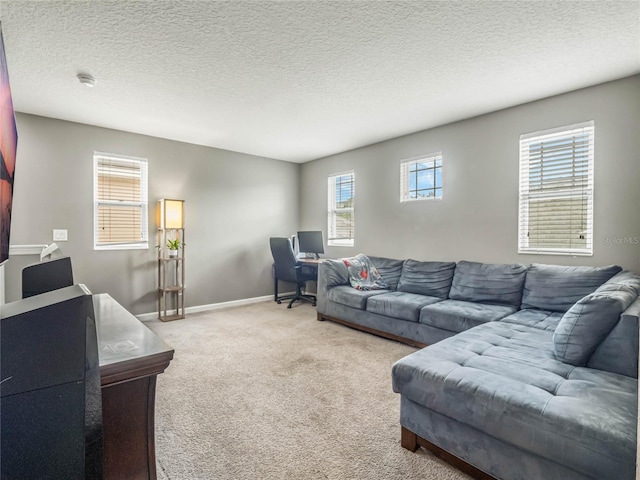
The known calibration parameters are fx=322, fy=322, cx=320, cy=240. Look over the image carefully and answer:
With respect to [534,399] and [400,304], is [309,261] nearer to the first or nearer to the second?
[400,304]

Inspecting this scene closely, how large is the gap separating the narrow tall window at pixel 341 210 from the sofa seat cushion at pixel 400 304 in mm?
1682

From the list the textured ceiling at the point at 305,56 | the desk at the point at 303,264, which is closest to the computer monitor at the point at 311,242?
the desk at the point at 303,264

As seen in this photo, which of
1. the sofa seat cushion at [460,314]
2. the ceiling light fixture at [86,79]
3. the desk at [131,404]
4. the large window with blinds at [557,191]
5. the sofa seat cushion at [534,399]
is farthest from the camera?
the large window with blinds at [557,191]

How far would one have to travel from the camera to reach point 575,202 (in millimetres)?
2994

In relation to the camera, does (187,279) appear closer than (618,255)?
No

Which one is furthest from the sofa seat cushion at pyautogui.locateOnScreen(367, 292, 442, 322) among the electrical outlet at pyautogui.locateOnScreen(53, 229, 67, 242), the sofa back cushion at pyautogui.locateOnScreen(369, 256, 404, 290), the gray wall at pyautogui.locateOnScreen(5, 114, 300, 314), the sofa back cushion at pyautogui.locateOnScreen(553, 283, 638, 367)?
the electrical outlet at pyautogui.locateOnScreen(53, 229, 67, 242)

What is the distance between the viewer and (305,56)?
7.87ft

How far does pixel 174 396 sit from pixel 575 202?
12.4 feet

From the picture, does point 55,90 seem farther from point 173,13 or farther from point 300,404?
point 300,404

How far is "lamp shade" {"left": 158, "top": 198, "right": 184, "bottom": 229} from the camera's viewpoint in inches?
165

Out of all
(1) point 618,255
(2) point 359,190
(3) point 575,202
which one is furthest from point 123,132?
(1) point 618,255

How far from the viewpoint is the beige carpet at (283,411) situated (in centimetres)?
162

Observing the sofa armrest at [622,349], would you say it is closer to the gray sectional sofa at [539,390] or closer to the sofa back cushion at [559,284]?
the gray sectional sofa at [539,390]

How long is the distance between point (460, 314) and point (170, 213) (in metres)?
3.64
